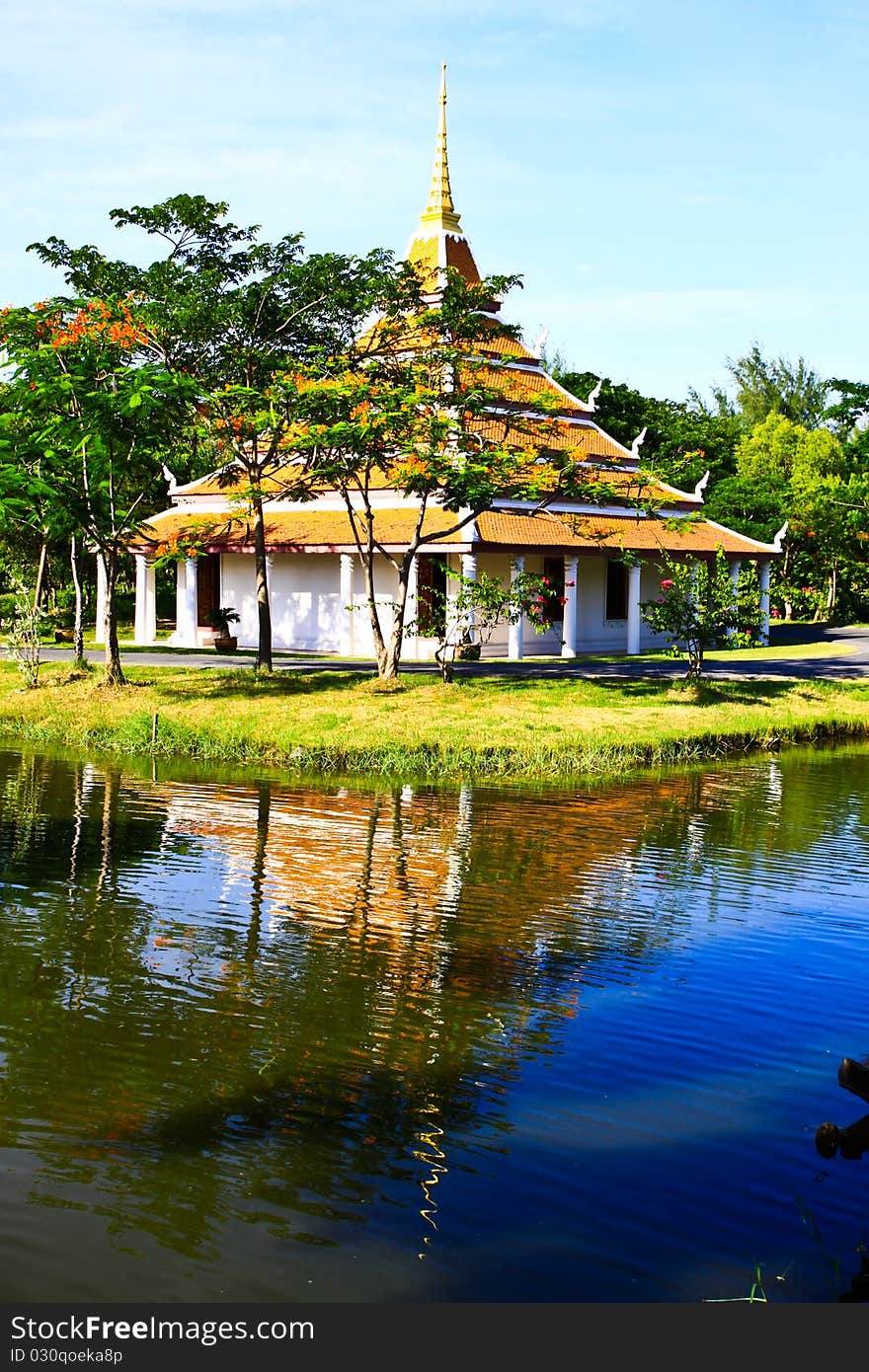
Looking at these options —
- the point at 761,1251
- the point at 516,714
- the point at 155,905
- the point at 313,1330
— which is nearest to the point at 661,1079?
the point at 761,1251

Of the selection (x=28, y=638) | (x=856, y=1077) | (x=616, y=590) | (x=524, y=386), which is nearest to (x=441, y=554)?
(x=524, y=386)

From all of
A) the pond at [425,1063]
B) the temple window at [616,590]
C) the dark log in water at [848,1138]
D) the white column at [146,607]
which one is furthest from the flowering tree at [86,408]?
the dark log in water at [848,1138]

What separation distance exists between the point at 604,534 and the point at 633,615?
964 cm

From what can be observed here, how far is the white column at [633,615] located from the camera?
1494 inches

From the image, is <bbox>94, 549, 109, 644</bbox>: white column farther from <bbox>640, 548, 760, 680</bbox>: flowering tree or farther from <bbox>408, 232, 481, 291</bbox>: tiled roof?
<bbox>640, 548, 760, 680</bbox>: flowering tree

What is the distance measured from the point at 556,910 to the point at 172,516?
29.6 m

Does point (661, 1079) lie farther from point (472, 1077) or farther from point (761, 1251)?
point (761, 1251)

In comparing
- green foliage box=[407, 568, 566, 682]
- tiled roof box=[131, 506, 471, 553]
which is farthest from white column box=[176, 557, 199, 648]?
green foliage box=[407, 568, 566, 682]

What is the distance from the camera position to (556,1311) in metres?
5.87

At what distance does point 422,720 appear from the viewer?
2345 cm

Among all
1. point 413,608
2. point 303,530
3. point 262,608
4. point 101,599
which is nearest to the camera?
point 262,608

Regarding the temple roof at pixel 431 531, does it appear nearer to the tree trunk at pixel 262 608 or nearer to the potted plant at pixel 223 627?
the tree trunk at pixel 262 608

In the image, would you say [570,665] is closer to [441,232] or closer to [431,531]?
[431,531]

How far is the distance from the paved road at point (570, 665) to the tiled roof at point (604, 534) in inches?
113
